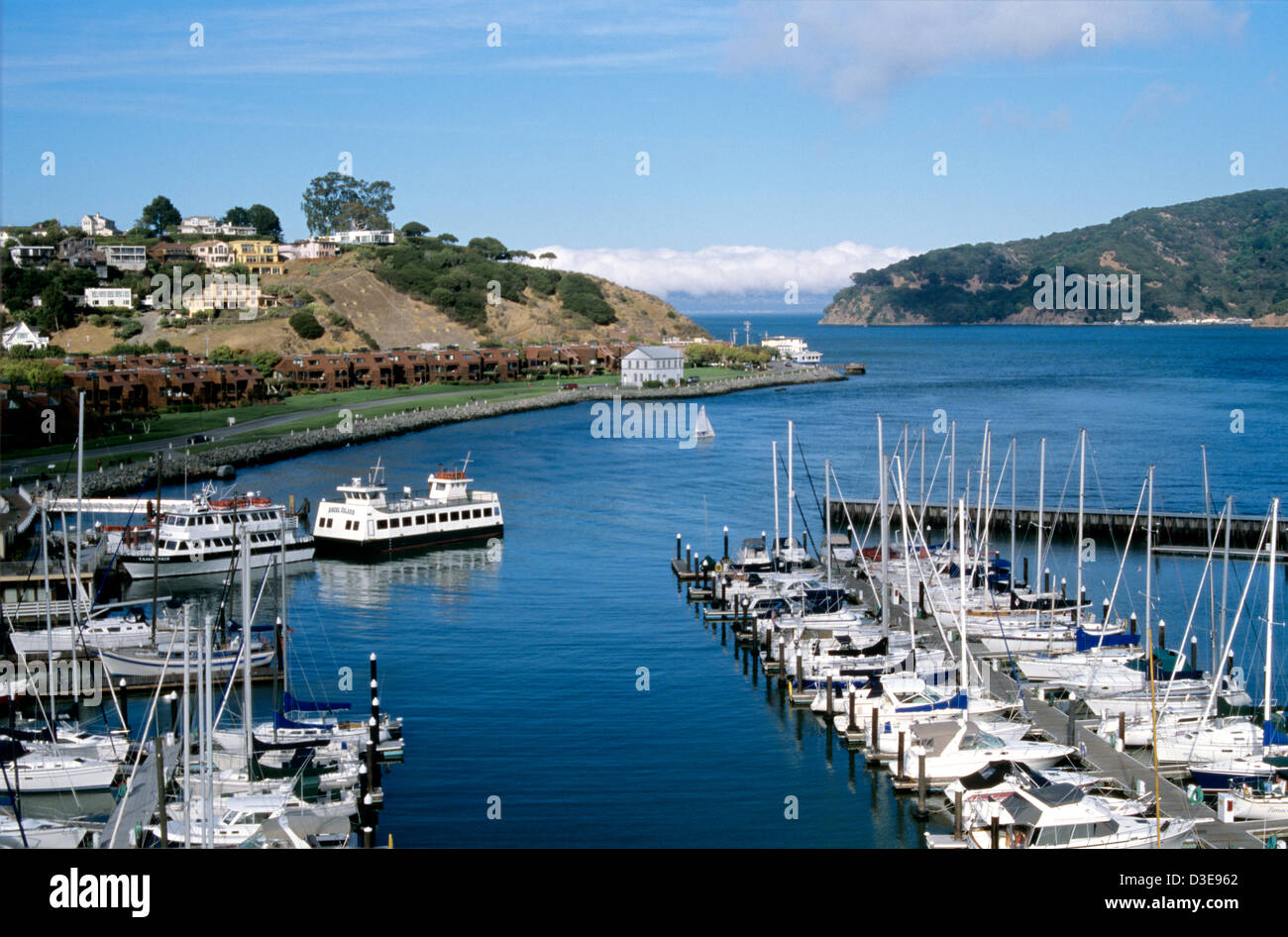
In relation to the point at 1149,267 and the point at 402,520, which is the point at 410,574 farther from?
the point at 1149,267

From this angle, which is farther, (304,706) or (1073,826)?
(304,706)

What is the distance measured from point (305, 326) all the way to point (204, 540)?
39302mm

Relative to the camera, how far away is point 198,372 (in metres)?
40.7

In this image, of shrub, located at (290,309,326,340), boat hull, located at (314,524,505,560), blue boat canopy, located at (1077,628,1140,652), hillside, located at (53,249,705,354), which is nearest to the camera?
blue boat canopy, located at (1077,628,1140,652)

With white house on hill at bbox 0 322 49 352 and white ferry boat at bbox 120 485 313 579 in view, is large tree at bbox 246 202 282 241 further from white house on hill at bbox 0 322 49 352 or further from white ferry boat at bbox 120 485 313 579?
white ferry boat at bbox 120 485 313 579

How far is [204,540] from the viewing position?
61.2 ft

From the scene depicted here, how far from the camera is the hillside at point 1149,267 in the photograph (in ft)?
347

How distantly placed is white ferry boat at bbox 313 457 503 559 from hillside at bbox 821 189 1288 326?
307ft

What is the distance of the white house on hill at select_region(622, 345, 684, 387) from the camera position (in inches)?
2064

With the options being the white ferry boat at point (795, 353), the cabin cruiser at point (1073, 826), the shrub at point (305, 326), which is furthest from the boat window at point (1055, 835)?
the white ferry boat at point (795, 353)

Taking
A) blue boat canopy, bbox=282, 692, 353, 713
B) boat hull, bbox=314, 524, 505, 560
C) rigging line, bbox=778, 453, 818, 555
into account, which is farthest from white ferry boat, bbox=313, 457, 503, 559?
blue boat canopy, bbox=282, 692, 353, 713

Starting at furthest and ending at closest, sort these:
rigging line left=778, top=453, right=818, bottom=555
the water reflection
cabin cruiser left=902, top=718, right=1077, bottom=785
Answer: rigging line left=778, top=453, right=818, bottom=555 < the water reflection < cabin cruiser left=902, top=718, right=1077, bottom=785

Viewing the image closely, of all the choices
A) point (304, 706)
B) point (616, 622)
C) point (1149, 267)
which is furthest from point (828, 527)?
point (1149, 267)

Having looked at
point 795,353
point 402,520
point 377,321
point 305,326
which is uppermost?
point 377,321
